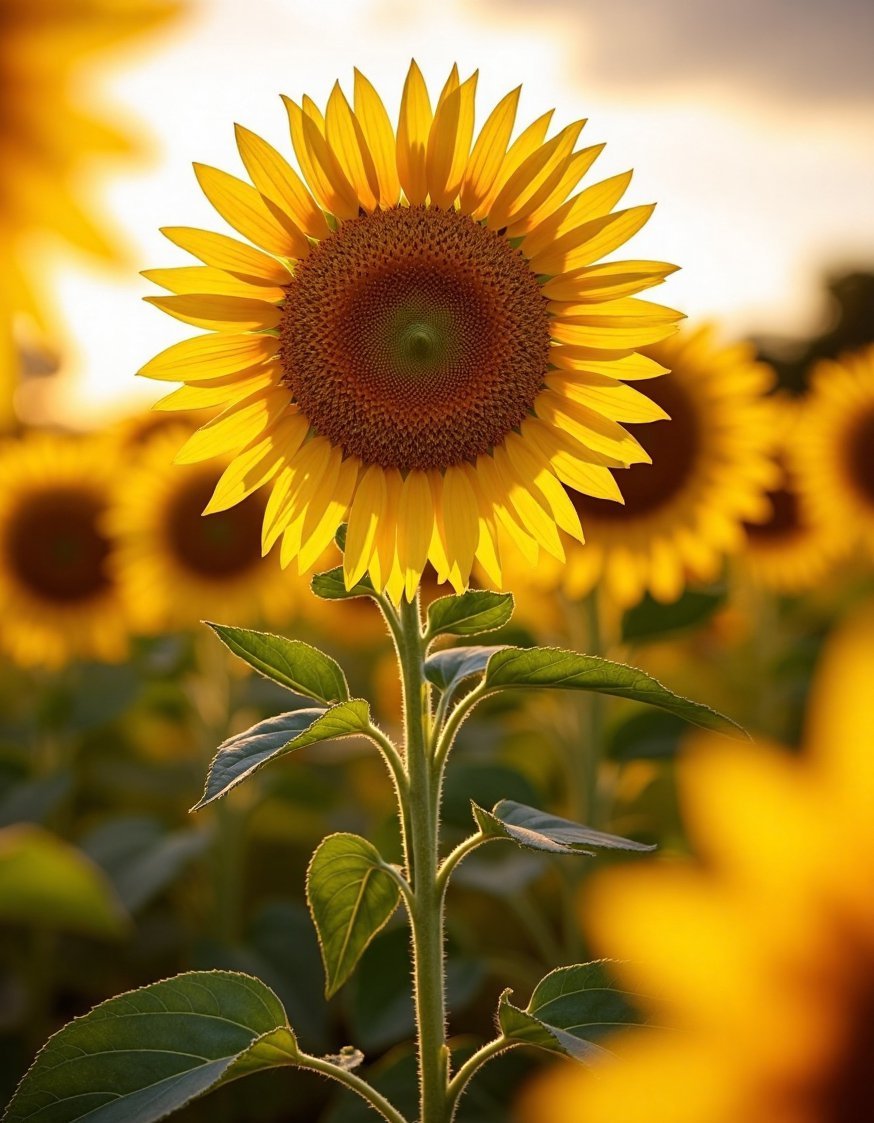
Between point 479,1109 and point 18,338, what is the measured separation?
249 cm

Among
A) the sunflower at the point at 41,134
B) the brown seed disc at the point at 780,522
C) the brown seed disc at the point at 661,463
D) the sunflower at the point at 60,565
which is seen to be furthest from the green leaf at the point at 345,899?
the brown seed disc at the point at 780,522

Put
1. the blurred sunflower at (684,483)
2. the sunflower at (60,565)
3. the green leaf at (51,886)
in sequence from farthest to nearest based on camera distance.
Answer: the sunflower at (60,565) → the blurred sunflower at (684,483) → the green leaf at (51,886)

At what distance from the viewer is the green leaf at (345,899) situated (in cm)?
147

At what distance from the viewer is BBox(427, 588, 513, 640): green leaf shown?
59.7 inches

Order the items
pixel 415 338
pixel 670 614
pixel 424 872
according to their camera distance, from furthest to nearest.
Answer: pixel 670 614 → pixel 415 338 → pixel 424 872

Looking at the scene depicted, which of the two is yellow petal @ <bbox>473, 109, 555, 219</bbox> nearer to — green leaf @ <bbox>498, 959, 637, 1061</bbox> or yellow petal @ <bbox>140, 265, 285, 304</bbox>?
yellow petal @ <bbox>140, 265, 285, 304</bbox>

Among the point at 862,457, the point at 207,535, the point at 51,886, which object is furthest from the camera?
the point at 862,457

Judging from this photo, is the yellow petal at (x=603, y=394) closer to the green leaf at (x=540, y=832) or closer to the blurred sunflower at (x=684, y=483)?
the green leaf at (x=540, y=832)

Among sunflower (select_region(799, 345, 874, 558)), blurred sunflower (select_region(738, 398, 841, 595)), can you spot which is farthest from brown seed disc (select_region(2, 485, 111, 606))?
sunflower (select_region(799, 345, 874, 558))

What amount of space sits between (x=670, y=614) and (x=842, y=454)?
2522 millimetres

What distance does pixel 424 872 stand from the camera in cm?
146

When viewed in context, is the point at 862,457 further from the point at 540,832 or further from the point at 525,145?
the point at 540,832

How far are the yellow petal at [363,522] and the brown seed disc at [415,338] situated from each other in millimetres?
26

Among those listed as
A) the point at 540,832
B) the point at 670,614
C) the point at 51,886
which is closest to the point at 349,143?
the point at 540,832
